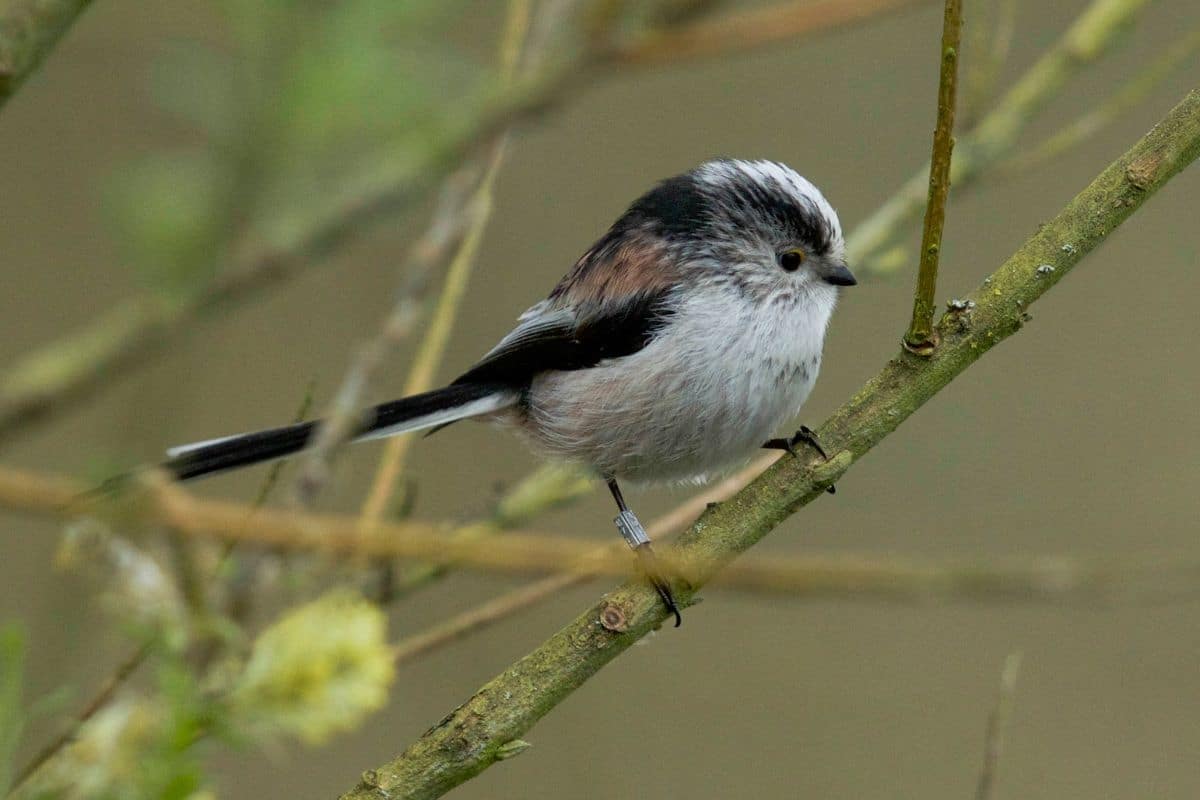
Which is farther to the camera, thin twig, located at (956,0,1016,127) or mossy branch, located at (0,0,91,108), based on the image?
thin twig, located at (956,0,1016,127)

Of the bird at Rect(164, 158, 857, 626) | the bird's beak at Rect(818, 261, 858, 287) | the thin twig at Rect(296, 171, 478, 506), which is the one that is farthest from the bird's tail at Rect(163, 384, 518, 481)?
the bird's beak at Rect(818, 261, 858, 287)

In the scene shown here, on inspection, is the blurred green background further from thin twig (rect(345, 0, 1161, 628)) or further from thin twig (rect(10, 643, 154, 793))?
thin twig (rect(10, 643, 154, 793))

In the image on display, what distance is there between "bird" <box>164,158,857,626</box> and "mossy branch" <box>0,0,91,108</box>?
1574 millimetres

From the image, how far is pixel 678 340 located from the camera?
299 cm

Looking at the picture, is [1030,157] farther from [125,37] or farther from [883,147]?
[883,147]

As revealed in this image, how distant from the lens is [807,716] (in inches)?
175

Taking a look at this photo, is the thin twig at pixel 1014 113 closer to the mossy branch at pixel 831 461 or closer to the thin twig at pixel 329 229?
the mossy branch at pixel 831 461

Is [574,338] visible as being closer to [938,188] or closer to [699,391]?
[699,391]

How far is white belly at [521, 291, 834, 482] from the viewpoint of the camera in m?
2.91

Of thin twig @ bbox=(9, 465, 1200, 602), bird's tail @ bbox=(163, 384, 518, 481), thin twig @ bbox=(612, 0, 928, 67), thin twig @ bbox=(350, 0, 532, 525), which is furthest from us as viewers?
bird's tail @ bbox=(163, 384, 518, 481)

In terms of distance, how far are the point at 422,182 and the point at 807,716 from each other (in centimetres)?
354

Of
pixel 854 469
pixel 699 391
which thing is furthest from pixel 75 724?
pixel 854 469

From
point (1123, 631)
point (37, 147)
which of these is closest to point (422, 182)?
point (37, 147)

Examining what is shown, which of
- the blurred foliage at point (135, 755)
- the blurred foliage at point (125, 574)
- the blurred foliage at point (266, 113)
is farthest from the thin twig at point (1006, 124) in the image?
the blurred foliage at point (135, 755)
